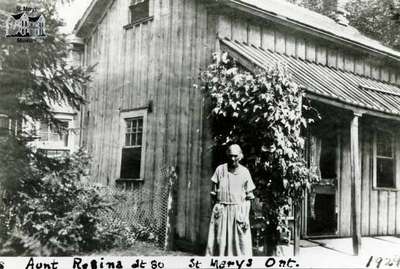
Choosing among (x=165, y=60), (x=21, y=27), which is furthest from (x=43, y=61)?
(x=165, y=60)

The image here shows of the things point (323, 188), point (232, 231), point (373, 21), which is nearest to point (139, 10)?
point (323, 188)

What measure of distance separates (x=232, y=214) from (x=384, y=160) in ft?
19.4

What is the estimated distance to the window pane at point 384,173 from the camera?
10688 millimetres

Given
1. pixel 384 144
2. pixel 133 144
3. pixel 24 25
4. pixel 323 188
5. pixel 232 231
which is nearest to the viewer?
pixel 232 231

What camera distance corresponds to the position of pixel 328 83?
27.9ft

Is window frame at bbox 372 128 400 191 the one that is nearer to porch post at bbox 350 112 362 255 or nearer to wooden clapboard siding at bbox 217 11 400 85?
wooden clapboard siding at bbox 217 11 400 85

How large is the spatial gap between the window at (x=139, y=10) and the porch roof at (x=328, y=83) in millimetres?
2650

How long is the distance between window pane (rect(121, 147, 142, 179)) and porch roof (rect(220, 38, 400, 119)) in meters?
3.13

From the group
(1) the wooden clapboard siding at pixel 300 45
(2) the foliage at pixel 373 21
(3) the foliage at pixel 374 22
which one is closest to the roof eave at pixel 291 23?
(1) the wooden clapboard siding at pixel 300 45

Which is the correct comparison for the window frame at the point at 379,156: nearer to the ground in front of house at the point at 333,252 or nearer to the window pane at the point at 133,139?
the ground in front of house at the point at 333,252

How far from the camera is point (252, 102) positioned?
6.98 metres

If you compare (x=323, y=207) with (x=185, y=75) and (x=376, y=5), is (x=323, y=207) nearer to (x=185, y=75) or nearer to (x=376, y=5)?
(x=185, y=75)

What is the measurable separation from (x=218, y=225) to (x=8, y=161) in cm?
317

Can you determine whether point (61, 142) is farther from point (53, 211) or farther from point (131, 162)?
point (53, 211)
